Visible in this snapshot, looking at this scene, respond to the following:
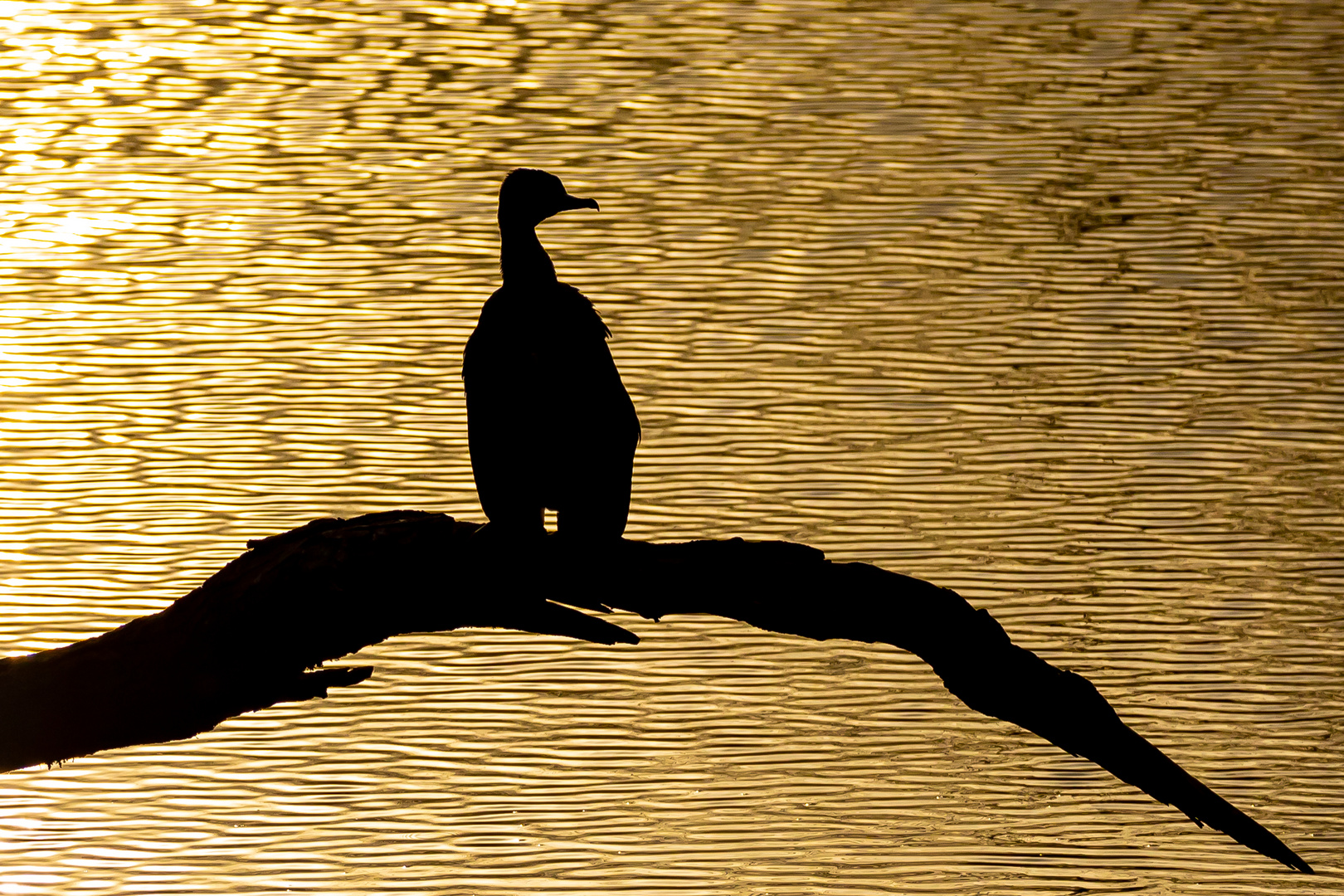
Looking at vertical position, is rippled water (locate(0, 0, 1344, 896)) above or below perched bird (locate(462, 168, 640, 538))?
below

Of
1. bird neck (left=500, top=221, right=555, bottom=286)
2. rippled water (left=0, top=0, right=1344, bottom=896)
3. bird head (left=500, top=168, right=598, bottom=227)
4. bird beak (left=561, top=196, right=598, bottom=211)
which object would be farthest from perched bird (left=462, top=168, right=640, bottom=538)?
rippled water (left=0, top=0, right=1344, bottom=896)

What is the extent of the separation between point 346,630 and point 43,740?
2.31ft

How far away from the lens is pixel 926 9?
14.1 m

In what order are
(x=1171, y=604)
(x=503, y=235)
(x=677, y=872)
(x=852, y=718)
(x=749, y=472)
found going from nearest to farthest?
(x=503, y=235) → (x=677, y=872) → (x=852, y=718) → (x=1171, y=604) → (x=749, y=472)

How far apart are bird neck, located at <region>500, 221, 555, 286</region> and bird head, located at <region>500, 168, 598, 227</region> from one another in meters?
0.02

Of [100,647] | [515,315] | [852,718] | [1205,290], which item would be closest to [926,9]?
[1205,290]

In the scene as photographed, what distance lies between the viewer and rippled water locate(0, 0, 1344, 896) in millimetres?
6855

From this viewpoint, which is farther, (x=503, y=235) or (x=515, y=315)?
(x=503, y=235)

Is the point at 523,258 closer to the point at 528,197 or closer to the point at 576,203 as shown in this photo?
the point at 528,197

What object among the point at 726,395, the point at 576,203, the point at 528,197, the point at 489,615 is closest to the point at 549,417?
the point at 489,615

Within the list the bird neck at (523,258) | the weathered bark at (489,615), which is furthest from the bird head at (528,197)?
the weathered bark at (489,615)

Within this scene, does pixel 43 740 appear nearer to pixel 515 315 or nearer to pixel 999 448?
pixel 515 315

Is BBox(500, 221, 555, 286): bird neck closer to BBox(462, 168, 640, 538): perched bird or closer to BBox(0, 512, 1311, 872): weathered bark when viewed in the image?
BBox(462, 168, 640, 538): perched bird

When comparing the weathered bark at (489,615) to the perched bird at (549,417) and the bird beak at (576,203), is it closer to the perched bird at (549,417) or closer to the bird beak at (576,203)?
the perched bird at (549,417)
